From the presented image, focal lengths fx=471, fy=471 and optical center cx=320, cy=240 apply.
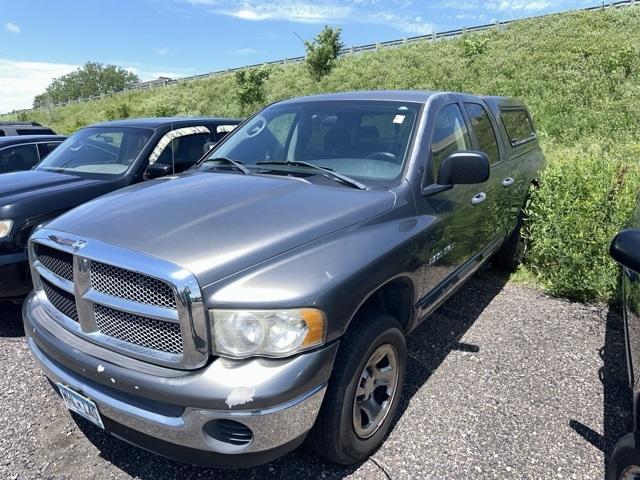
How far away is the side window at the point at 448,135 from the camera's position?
309 cm

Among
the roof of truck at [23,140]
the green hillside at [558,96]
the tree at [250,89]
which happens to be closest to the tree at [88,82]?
the green hillside at [558,96]

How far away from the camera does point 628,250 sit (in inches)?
70.7

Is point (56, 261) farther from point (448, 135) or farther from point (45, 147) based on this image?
point (45, 147)

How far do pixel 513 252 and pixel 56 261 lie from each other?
442 cm

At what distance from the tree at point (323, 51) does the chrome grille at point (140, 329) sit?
84.8ft

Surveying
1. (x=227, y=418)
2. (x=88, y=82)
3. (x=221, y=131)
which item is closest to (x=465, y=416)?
(x=227, y=418)

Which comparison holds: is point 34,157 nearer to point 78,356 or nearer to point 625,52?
point 78,356

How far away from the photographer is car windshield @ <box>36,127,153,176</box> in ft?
16.4

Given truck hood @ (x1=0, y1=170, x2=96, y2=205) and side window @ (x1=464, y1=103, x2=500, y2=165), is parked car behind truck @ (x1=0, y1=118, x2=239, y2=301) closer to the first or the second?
truck hood @ (x1=0, y1=170, x2=96, y2=205)

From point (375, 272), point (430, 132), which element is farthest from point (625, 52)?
point (375, 272)

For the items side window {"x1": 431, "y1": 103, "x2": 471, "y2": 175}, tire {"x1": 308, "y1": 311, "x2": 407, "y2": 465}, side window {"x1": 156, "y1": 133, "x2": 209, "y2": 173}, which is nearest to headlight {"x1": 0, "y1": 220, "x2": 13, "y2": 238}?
side window {"x1": 156, "y1": 133, "x2": 209, "y2": 173}

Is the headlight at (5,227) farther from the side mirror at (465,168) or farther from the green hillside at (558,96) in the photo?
the green hillside at (558,96)

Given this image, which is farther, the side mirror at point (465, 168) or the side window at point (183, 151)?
the side window at point (183, 151)

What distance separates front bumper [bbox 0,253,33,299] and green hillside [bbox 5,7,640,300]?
471 cm
